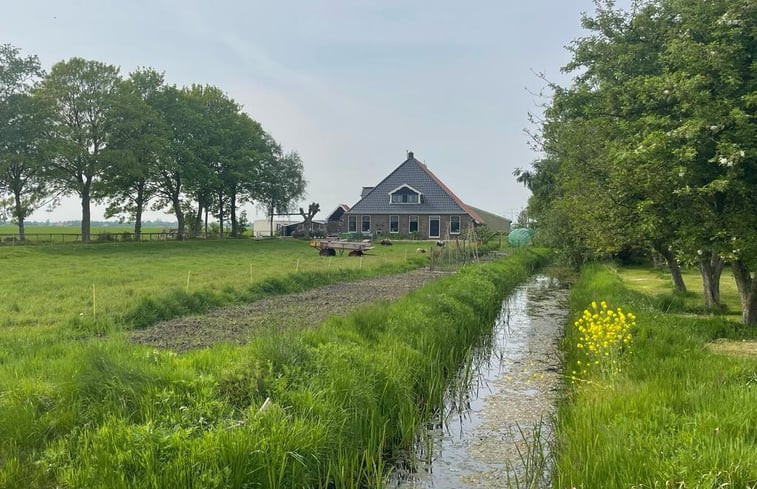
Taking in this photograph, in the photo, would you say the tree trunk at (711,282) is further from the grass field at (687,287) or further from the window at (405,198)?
the window at (405,198)

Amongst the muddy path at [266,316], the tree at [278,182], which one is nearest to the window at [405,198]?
the tree at [278,182]

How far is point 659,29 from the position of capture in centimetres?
1188

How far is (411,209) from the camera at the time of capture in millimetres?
49875

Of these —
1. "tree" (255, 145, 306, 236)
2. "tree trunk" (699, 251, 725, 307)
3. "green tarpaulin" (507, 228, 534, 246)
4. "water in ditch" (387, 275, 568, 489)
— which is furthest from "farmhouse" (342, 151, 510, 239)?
"water in ditch" (387, 275, 568, 489)

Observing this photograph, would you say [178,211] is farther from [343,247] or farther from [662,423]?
[662,423]

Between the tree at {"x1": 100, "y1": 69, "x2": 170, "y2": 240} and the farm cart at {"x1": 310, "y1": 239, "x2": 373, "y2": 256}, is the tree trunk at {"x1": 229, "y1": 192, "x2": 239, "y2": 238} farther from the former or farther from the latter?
the farm cart at {"x1": 310, "y1": 239, "x2": 373, "y2": 256}

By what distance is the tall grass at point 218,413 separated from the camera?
4.02m

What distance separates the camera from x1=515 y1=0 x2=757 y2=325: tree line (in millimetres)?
8727

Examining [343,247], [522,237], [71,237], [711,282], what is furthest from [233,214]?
[711,282]

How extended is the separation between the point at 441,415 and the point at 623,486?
3.38m

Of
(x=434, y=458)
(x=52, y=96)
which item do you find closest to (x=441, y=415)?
(x=434, y=458)

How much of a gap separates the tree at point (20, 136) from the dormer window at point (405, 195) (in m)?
28.3

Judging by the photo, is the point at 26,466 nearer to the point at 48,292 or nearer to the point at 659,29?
the point at 48,292

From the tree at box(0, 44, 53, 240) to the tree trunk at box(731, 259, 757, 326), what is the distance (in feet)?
121
